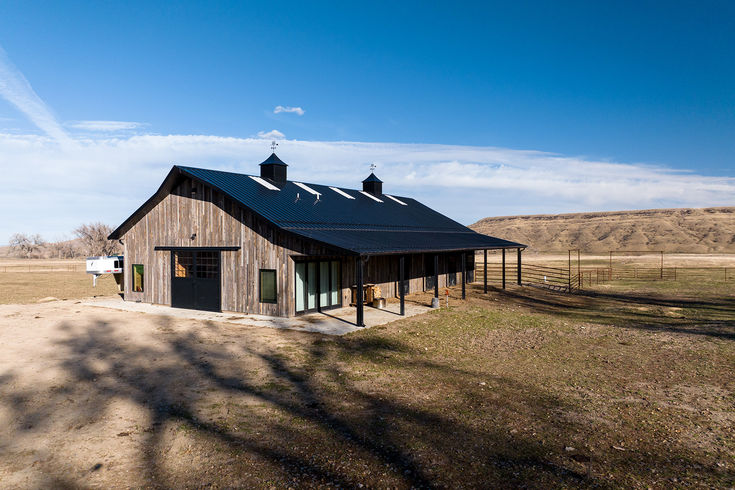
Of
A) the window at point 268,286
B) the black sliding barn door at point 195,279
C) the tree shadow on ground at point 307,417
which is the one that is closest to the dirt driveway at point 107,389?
the tree shadow on ground at point 307,417

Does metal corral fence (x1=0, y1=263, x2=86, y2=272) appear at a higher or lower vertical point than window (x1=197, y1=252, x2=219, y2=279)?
lower

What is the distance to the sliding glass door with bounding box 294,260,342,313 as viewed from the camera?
17.4 m

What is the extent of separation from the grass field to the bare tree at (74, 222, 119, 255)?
7064cm

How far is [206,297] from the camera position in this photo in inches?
739

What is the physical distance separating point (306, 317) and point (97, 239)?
75859mm

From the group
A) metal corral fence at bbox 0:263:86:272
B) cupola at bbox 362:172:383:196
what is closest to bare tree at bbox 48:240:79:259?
metal corral fence at bbox 0:263:86:272

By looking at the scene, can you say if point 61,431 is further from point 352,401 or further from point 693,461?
point 693,461

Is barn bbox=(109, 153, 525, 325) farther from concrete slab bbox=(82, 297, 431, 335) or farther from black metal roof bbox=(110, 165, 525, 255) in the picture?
concrete slab bbox=(82, 297, 431, 335)

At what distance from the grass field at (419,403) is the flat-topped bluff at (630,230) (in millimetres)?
104920

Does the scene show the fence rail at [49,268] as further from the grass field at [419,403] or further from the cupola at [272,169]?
the grass field at [419,403]

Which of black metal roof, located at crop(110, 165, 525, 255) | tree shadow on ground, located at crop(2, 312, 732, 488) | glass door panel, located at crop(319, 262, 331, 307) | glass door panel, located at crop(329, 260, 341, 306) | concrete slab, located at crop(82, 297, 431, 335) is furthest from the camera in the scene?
glass door panel, located at crop(329, 260, 341, 306)

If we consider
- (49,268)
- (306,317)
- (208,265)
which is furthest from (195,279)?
(49,268)

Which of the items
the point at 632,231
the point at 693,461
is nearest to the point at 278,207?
the point at 693,461

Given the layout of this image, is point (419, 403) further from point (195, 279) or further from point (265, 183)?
point (265, 183)
